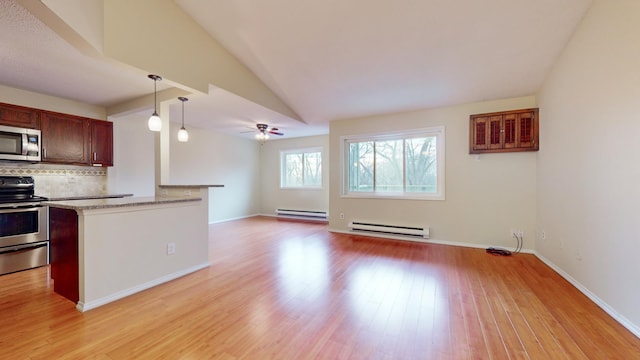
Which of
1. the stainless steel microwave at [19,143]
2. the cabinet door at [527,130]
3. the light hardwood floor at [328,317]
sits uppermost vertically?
the cabinet door at [527,130]

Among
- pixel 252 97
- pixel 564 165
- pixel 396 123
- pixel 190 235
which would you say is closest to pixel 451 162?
pixel 396 123

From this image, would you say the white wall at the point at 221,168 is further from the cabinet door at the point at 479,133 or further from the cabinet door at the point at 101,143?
the cabinet door at the point at 479,133

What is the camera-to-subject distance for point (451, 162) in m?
4.45

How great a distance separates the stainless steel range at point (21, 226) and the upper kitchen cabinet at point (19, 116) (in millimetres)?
712

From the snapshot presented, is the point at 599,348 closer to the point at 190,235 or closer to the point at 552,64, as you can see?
the point at 552,64

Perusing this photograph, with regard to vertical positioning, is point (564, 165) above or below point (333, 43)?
below

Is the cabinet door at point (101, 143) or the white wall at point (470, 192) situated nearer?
the white wall at point (470, 192)

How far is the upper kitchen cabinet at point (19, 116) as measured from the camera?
3.26 metres

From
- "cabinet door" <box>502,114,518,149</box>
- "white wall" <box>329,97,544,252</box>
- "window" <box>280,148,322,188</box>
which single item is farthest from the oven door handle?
"cabinet door" <box>502,114,518,149</box>

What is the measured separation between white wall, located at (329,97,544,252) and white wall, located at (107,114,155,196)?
15.0 ft

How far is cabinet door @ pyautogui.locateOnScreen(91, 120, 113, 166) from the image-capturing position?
412cm

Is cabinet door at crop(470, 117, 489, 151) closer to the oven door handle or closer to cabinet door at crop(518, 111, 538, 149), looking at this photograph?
cabinet door at crop(518, 111, 538, 149)

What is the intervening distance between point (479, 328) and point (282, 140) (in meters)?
6.63

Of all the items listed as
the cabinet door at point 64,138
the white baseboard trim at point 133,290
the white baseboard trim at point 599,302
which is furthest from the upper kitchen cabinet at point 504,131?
the cabinet door at point 64,138
